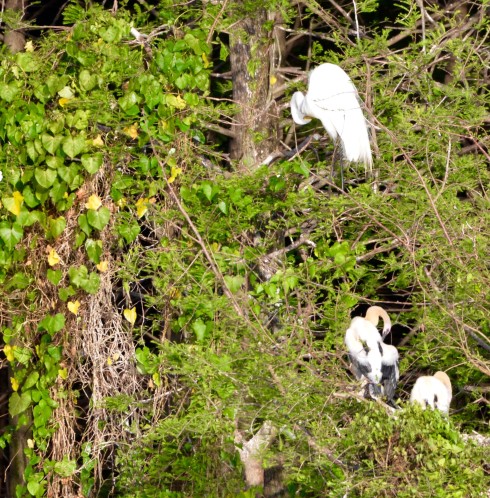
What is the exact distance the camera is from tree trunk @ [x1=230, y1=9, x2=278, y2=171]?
4488 millimetres

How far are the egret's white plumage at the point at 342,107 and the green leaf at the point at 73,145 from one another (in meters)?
0.86

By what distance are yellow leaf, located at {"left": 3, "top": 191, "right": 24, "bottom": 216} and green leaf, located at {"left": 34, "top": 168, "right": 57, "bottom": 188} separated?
0.11 metres

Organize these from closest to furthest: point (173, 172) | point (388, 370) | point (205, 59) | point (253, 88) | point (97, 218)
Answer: point (388, 370), point (97, 218), point (173, 172), point (205, 59), point (253, 88)

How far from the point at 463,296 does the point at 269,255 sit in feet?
2.92

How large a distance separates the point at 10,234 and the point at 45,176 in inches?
9.7

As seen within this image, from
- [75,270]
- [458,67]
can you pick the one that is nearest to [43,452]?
[75,270]

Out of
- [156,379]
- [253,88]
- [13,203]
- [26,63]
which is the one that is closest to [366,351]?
[156,379]

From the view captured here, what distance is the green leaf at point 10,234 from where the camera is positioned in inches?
156

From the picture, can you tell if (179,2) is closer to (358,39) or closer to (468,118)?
(358,39)

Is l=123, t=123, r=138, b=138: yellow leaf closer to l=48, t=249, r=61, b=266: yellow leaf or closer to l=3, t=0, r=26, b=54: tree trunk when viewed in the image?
l=48, t=249, r=61, b=266: yellow leaf

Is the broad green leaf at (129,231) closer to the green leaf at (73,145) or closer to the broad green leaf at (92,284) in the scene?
the broad green leaf at (92,284)

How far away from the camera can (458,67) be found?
430 centimetres

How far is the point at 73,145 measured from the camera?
4.00m

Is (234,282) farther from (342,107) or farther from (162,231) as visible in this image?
(342,107)
